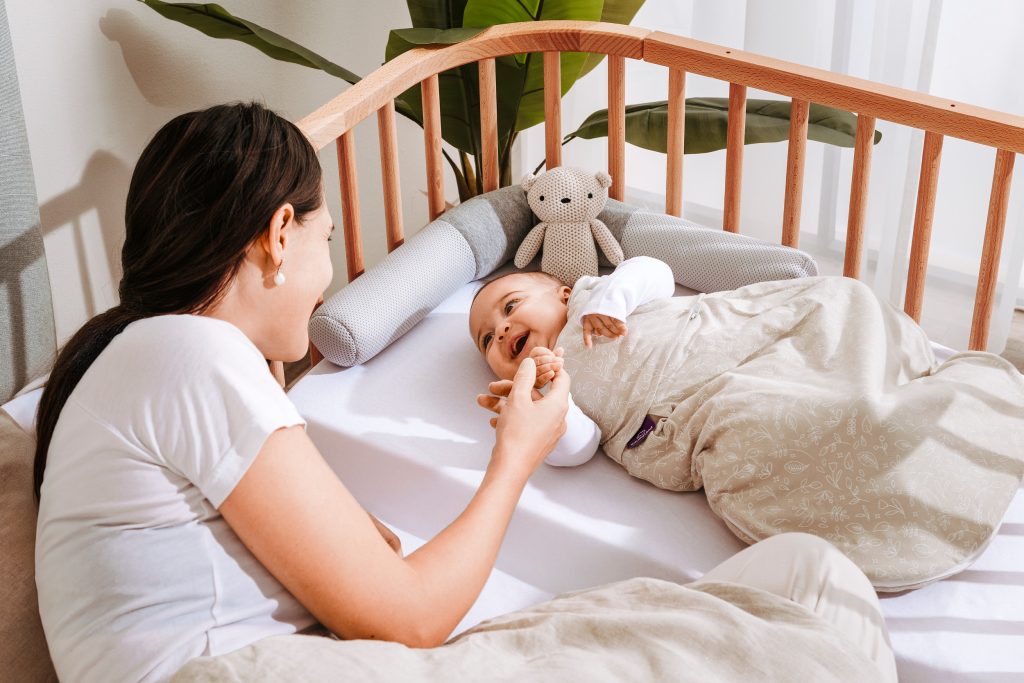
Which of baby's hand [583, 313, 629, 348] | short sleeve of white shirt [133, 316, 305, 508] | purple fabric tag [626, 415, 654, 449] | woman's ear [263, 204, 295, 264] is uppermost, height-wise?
woman's ear [263, 204, 295, 264]

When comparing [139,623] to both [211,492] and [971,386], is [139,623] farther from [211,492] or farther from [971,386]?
[971,386]

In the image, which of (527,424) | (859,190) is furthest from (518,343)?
(859,190)

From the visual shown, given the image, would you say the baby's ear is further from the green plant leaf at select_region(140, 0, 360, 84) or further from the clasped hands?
the green plant leaf at select_region(140, 0, 360, 84)

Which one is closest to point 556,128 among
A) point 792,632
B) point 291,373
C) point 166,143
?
point 291,373

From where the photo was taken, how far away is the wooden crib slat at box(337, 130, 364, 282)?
64.2 inches

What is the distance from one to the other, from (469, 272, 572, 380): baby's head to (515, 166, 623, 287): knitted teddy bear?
12cm

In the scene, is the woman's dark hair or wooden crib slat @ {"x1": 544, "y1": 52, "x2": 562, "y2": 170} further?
wooden crib slat @ {"x1": 544, "y1": 52, "x2": 562, "y2": 170}

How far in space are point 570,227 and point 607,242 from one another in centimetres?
7

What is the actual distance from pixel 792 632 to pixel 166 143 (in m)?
0.73

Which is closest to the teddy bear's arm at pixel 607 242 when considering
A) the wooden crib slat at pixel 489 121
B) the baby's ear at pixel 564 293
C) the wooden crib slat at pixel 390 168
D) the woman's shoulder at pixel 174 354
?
the baby's ear at pixel 564 293

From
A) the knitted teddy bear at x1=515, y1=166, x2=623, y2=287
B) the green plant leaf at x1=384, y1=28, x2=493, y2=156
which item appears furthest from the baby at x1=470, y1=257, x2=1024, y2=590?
the green plant leaf at x1=384, y1=28, x2=493, y2=156

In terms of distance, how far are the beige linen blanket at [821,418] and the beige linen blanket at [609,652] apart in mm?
287

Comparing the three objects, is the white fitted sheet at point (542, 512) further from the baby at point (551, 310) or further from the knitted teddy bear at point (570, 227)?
the knitted teddy bear at point (570, 227)

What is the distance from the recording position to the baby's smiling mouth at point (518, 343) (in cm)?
154
